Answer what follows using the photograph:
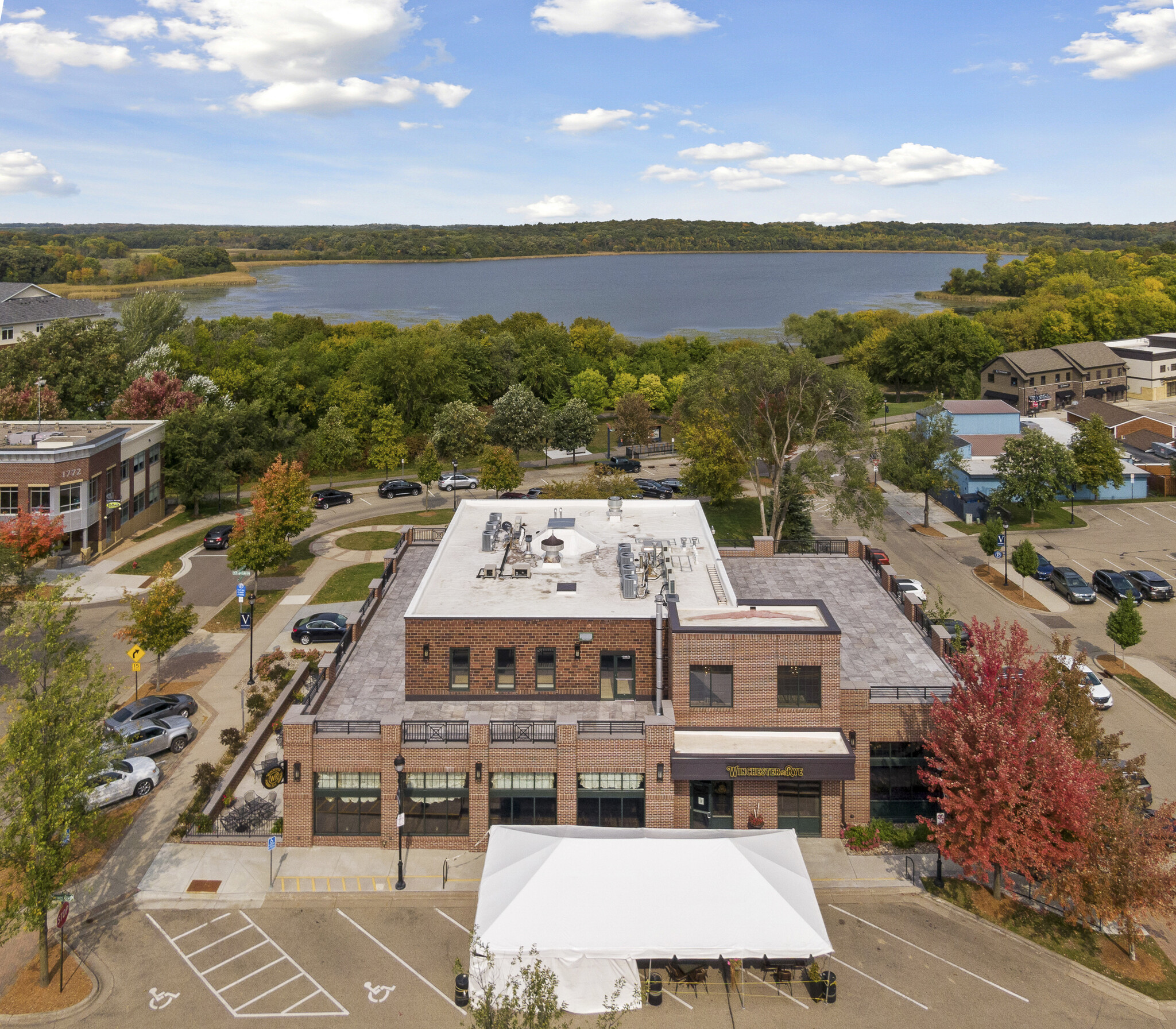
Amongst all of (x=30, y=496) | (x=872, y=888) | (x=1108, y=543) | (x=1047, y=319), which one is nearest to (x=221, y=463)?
(x=30, y=496)

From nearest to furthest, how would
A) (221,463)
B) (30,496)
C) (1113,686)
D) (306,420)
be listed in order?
1. (1113,686)
2. (30,496)
3. (221,463)
4. (306,420)

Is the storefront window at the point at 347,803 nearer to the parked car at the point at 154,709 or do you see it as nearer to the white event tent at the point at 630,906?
the white event tent at the point at 630,906

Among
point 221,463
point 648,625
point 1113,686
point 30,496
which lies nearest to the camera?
point 648,625

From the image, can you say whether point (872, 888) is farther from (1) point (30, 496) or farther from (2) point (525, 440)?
(2) point (525, 440)

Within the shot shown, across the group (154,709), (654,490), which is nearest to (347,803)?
(154,709)

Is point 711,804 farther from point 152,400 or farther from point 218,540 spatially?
point 152,400

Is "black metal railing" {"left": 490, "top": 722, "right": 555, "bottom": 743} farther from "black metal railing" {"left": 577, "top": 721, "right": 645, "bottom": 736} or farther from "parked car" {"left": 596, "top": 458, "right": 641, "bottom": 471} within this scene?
"parked car" {"left": 596, "top": 458, "right": 641, "bottom": 471}
